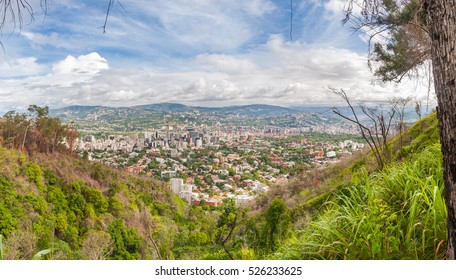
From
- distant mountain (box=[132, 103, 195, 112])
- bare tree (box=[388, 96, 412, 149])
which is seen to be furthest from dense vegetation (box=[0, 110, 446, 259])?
distant mountain (box=[132, 103, 195, 112])

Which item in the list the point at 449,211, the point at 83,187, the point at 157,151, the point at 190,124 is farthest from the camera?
the point at 83,187

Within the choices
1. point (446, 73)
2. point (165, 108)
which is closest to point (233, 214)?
point (446, 73)

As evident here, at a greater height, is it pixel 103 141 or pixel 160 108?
pixel 160 108

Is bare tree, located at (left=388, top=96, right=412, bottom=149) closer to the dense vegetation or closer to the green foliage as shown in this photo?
the dense vegetation

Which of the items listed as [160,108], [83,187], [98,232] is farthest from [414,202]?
[83,187]

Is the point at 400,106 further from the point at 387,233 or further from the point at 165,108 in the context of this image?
the point at 165,108

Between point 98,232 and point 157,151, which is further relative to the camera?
point 157,151

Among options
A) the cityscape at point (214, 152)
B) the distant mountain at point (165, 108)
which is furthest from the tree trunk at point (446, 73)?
the distant mountain at point (165, 108)

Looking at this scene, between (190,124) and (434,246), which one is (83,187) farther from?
(434,246)
